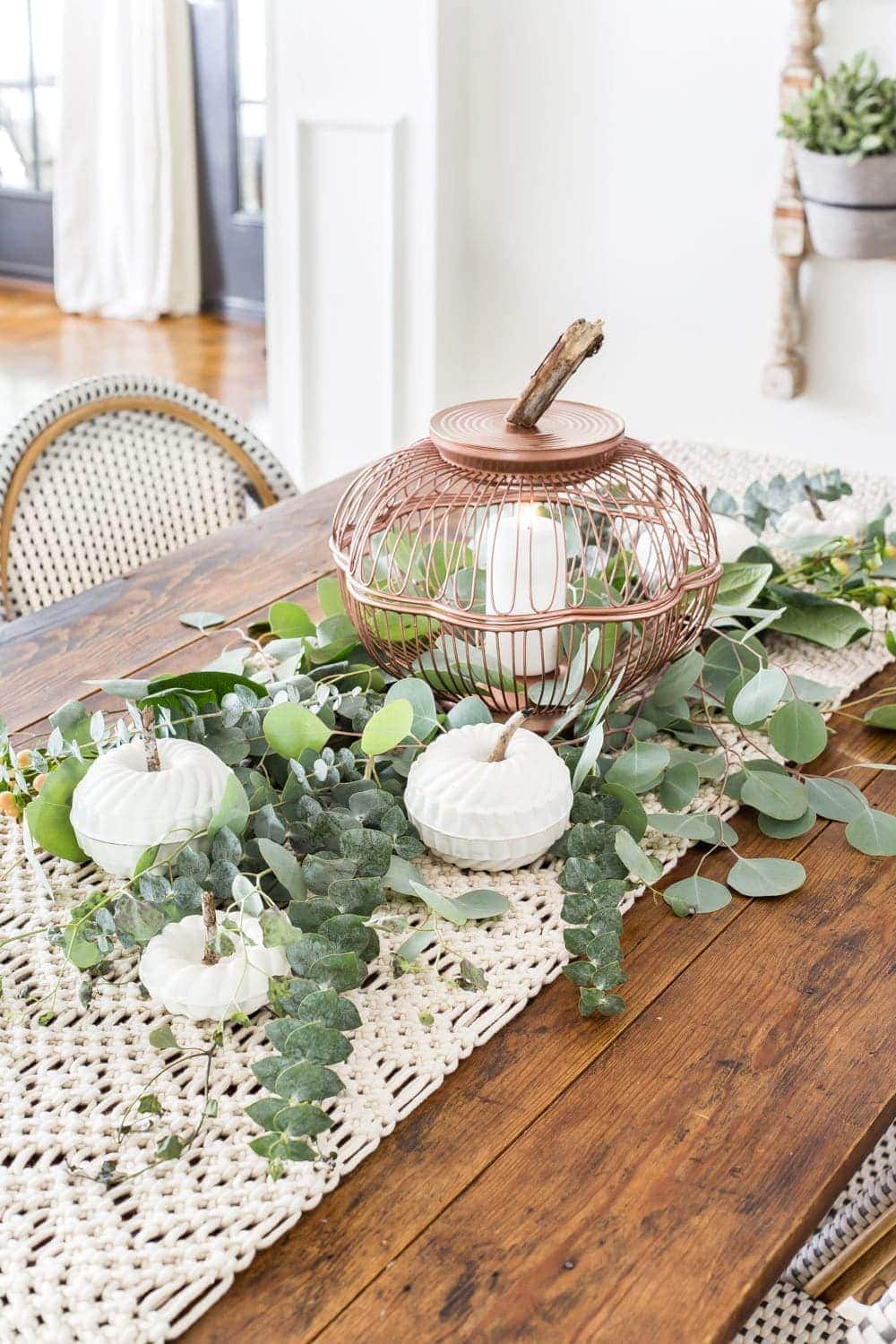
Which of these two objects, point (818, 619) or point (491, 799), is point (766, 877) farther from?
point (818, 619)

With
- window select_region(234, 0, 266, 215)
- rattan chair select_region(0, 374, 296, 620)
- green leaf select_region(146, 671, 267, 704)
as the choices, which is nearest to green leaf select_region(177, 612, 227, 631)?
green leaf select_region(146, 671, 267, 704)

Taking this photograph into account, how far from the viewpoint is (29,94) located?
19.0 feet

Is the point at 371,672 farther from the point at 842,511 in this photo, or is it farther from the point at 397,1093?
the point at 842,511

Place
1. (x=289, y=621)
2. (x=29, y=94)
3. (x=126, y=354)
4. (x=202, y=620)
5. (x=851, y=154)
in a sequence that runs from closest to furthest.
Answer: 1. (x=289, y=621)
2. (x=202, y=620)
3. (x=851, y=154)
4. (x=126, y=354)
5. (x=29, y=94)

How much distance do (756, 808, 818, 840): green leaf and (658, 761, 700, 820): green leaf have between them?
0.05 meters

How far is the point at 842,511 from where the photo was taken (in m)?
1.37

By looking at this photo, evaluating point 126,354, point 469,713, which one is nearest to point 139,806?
point 469,713

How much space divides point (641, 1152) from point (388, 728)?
325 mm

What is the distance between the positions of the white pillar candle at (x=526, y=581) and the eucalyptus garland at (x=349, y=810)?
57mm

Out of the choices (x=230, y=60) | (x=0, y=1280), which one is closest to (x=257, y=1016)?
(x=0, y=1280)

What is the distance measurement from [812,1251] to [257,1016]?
1.55ft

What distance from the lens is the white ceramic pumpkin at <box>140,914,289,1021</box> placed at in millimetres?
740

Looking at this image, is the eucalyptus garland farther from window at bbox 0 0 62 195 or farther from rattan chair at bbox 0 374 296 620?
window at bbox 0 0 62 195

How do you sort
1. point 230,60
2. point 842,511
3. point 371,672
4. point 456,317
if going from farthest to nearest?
1. point 230,60
2. point 456,317
3. point 842,511
4. point 371,672
